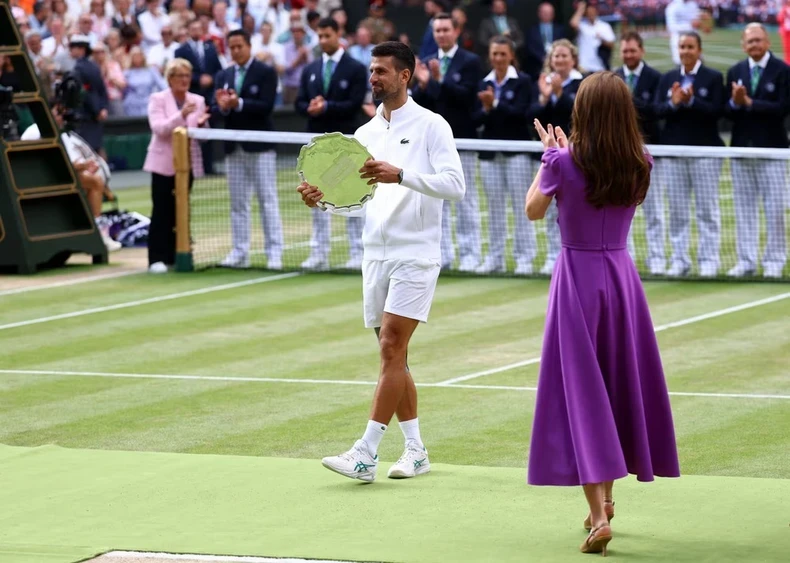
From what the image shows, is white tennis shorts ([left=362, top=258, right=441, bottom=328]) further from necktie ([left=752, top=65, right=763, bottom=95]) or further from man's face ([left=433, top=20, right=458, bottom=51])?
man's face ([left=433, top=20, right=458, bottom=51])

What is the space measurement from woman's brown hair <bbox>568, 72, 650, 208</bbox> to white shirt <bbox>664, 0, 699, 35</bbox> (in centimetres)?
2724

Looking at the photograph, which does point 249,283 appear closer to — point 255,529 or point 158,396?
point 158,396

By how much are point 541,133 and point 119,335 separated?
23.8 ft

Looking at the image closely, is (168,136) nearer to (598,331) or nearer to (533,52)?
(598,331)

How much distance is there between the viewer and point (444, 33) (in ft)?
58.5

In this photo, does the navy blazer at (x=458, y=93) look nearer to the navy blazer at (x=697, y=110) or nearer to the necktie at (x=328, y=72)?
the necktie at (x=328, y=72)

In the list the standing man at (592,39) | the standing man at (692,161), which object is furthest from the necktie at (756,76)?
the standing man at (592,39)

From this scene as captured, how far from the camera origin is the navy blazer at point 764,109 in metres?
16.1

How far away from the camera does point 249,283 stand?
16.9 meters

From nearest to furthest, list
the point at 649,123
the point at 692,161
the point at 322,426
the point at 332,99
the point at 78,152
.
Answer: the point at 322,426 → the point at 692,161 → the point at 649,123 → the point at 332,99 → the point at 78,152

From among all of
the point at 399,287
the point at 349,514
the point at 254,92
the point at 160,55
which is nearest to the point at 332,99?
the point at 254,92

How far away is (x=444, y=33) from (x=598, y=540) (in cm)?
1164

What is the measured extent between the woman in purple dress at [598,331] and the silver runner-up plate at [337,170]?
124cm

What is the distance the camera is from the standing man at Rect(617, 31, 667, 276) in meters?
16.5
